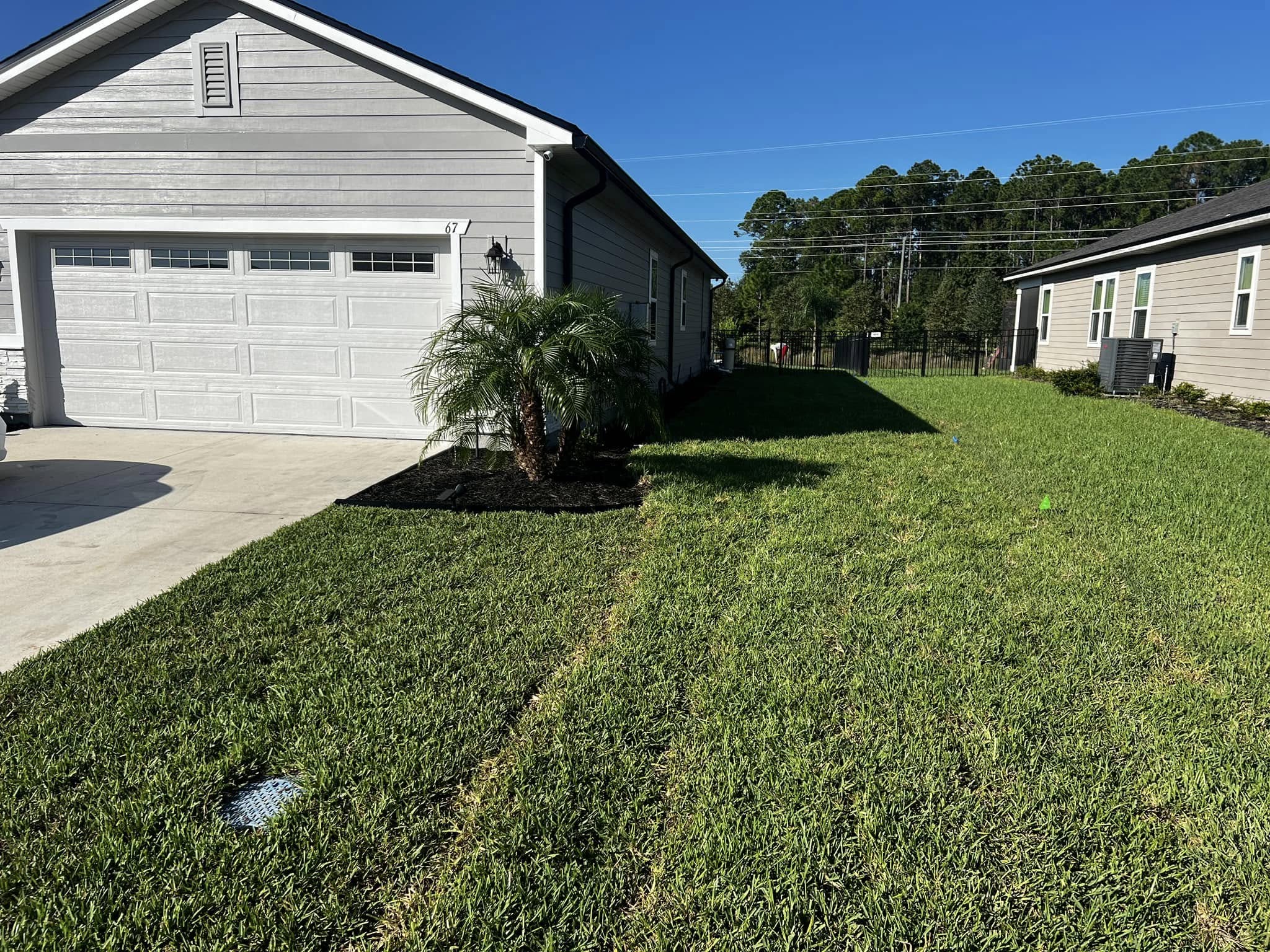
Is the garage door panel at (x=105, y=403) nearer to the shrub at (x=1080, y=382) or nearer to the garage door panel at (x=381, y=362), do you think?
the garage door panel at (x=381, y=362)

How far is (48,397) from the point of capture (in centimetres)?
902

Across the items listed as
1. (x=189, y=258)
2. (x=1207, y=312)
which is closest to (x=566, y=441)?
(x=189, y=258)

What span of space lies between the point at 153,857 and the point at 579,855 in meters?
1.15

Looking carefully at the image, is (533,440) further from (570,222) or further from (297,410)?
(297,410)

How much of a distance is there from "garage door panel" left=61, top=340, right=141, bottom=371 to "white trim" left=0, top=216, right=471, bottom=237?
3.98 feet

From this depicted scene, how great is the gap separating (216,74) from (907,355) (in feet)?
72.3

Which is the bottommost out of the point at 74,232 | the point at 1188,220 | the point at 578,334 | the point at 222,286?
the point at 578,334

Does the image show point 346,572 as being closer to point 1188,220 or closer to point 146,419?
point 146,419

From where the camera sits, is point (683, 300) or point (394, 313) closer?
point (394, 313)

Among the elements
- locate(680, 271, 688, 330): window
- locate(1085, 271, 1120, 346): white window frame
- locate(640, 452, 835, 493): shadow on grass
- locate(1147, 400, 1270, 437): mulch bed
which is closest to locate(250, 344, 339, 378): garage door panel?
locate(640, 452, 835, 493): shadow on grass

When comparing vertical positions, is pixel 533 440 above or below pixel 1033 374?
below

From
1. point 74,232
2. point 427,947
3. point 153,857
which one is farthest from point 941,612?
point 74,232

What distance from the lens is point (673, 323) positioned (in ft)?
53.5

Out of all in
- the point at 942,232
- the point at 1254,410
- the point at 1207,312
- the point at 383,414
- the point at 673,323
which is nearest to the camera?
the point at 383,414
